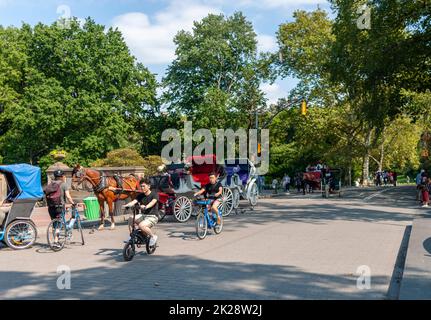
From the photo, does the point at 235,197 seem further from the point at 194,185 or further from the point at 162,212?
the point at 162,212

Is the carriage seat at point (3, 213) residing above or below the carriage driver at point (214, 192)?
below

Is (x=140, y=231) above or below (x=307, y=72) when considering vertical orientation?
below

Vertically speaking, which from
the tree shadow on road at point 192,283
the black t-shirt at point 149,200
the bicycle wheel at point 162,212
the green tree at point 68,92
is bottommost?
the tree shadow on road at point 192,283

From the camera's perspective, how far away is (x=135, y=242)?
10234mm

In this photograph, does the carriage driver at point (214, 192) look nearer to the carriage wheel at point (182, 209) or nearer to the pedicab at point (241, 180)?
the carriage wheel at point (182, 209)

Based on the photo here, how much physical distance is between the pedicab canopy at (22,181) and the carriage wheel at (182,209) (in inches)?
217

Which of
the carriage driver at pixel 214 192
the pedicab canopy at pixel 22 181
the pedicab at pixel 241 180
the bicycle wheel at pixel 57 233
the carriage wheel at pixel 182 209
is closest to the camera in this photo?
the bicycle wheel at pixel 57 233

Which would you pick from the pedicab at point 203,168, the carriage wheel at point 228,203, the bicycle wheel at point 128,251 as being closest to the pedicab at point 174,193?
the pedicab at point 203,168

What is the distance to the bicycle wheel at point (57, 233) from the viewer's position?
37.3 feet

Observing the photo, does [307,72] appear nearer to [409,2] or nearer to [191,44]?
[191,44]

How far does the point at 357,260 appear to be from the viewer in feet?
Answer: 30.7

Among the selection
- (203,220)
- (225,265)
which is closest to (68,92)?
(203,220)
